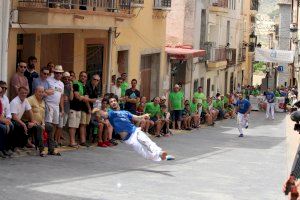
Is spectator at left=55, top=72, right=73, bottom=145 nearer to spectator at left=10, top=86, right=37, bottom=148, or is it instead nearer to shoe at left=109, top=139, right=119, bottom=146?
spectator at left=10, top=86, right=37, bottom=148

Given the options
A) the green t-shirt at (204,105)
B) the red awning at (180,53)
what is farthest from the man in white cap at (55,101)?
the red awning at (180,53)

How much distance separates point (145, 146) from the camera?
50.8 ft

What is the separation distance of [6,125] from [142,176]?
2825 mm

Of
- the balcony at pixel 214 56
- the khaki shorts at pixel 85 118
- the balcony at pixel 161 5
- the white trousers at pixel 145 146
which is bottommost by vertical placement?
the white trousers at pixel 145 146

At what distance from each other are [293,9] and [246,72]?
13983mm

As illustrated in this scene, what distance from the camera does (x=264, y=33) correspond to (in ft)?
487

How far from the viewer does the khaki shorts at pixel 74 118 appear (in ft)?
59.3

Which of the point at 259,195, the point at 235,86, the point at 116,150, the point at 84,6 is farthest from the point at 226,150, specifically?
the point at 235,86

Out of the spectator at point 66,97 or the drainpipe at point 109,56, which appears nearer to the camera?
the spectator at point 66,97

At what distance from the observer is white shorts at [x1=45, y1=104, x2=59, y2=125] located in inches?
668

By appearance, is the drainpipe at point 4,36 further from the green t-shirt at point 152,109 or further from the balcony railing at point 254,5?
the balcony railing at point 254,5

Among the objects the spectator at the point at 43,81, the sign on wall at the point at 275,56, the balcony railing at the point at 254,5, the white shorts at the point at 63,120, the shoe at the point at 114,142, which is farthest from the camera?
the balcony railing at the point at 254,5

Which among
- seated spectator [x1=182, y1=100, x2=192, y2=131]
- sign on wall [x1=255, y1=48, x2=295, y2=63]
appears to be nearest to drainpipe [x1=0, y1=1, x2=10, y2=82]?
seated spectator [x1=182, y1=100, x2=192, y2=131]

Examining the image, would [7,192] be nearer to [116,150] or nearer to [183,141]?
[116,150]
